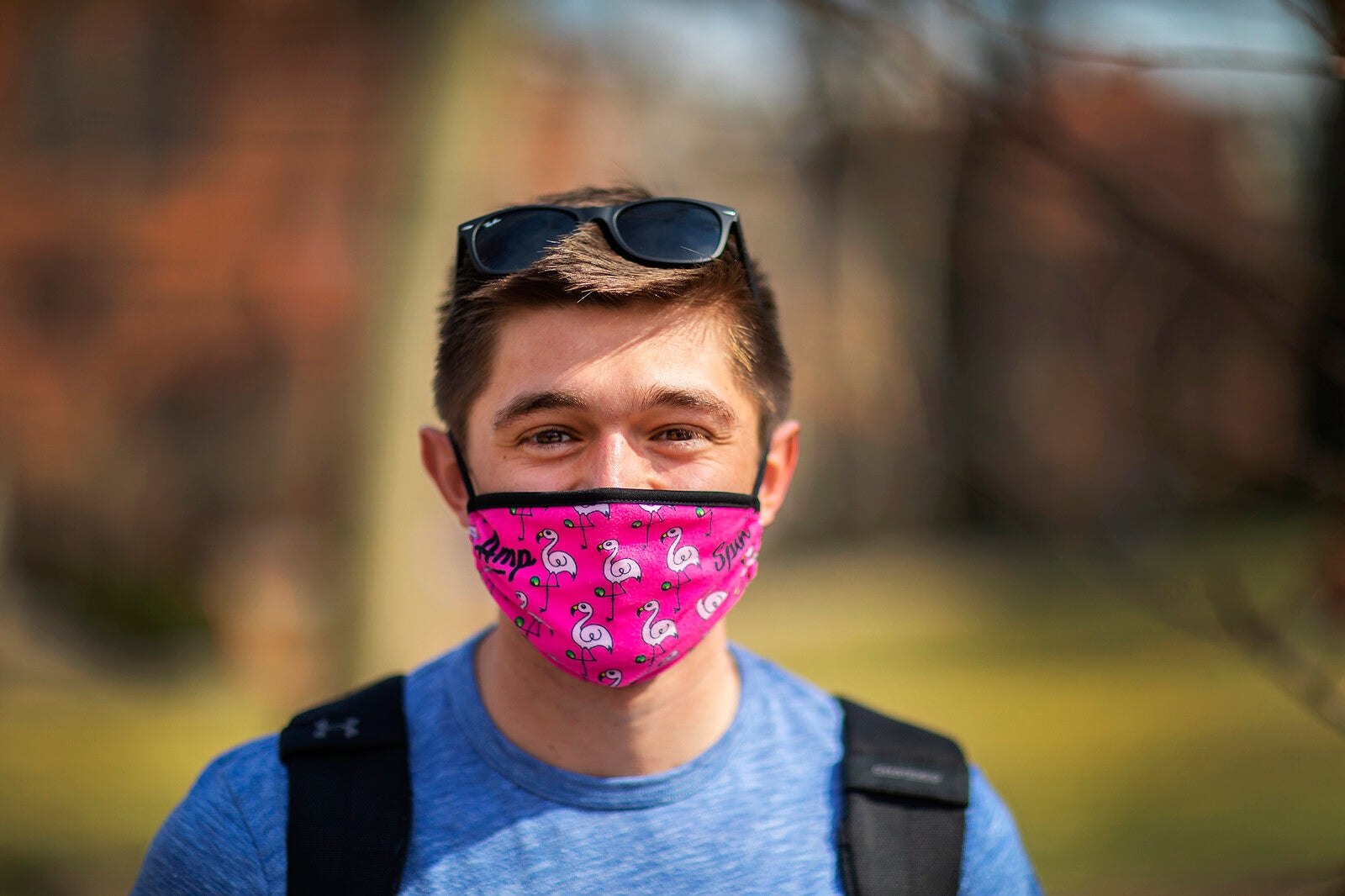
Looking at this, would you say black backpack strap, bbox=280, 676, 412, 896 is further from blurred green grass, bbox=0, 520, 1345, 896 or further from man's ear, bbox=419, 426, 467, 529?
blurred green grass, bbox=0, 520, 1345, 896

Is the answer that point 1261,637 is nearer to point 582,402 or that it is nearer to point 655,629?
point 655,629

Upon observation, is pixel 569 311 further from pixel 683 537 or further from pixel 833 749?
pixel 833 749

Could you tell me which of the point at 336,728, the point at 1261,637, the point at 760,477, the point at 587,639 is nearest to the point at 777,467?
the point at 760,477

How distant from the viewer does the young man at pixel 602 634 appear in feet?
6.17

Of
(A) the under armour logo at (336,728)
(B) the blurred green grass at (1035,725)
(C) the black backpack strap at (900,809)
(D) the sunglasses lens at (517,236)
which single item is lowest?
(B) the blurred green grass at (1035,725)

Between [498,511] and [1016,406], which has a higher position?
[498,511]

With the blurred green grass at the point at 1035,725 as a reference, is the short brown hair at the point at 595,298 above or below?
above

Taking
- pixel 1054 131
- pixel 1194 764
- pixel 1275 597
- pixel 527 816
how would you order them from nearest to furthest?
pixel 527 816, pixel 1054 131, pixel 1194 764, pixel 1275 597

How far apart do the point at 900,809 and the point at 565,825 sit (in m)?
0.60

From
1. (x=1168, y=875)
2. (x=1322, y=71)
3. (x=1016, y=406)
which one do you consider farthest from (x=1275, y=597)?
(x=1322, y=71)

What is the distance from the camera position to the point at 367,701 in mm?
2062

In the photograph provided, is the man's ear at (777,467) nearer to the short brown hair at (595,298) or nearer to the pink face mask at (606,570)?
the short brown hair at (595,298)

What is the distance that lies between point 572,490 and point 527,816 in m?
0.57

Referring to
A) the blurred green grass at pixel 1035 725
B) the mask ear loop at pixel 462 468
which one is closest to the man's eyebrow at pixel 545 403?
the mask ear loop at pixel 462 468
